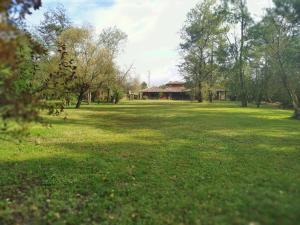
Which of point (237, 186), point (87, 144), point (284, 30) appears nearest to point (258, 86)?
point (284, 30)

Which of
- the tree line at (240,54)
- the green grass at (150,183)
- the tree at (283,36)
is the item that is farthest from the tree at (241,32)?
the green grass at (150,183)

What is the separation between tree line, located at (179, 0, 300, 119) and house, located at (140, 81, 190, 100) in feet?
111

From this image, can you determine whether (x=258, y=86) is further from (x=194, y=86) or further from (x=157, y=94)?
(x=157, y=94)

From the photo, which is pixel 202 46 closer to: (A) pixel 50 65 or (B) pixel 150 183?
(A) pixel 50 65

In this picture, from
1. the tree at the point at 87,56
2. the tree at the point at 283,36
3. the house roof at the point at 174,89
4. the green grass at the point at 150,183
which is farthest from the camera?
the house roof at the point at 174,89

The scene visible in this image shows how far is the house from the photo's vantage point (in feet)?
319

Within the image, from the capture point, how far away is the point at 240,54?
48.2m

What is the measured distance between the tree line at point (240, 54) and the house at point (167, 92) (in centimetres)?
3392

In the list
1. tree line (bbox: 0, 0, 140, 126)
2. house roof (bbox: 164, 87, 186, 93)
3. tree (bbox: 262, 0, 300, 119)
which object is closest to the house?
house roof (bbox: 164, 87, 186, 93)

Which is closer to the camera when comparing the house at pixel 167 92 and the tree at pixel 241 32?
the tree at pixel 241 32

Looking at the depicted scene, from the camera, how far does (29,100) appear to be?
457cm

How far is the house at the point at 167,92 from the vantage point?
97.2 metres

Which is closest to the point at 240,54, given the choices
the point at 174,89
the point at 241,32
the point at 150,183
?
the point at 241,32

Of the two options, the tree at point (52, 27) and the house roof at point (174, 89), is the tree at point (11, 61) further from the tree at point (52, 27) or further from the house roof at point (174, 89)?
the house roof at point (174, 89)
